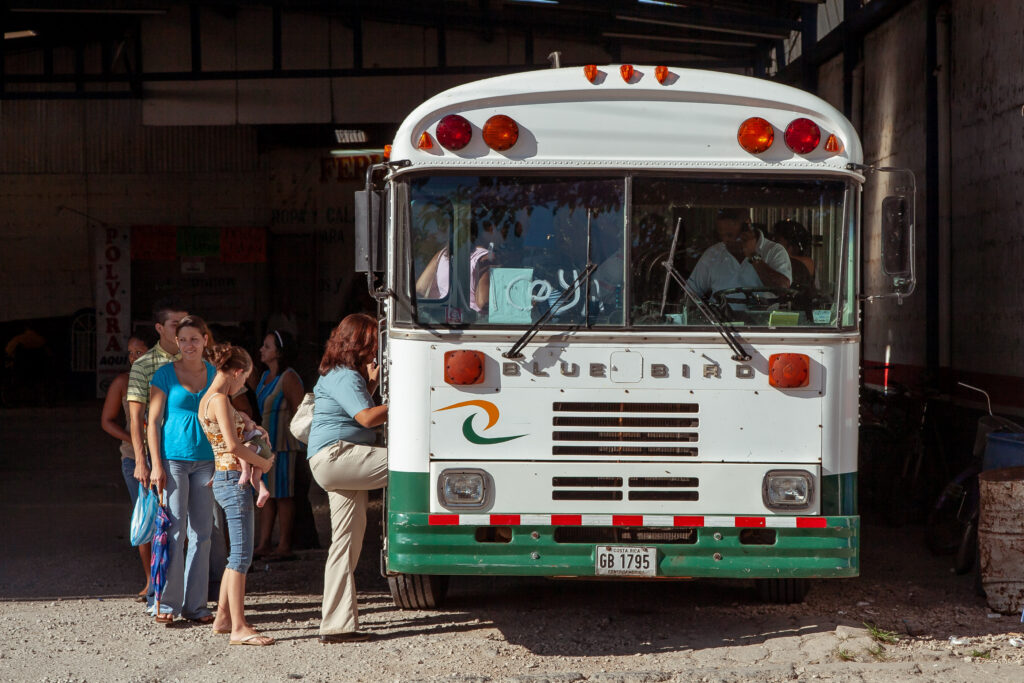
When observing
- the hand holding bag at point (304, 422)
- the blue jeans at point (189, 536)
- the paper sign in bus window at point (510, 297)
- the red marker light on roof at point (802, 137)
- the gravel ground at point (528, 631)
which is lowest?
the gravel ground at point (528, 631)

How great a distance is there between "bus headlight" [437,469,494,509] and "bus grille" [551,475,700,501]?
0.35m

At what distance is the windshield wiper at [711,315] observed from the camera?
5.97m

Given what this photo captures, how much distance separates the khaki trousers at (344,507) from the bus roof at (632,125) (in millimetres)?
1589

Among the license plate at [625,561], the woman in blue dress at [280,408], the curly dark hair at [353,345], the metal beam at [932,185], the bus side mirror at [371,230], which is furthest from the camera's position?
the metal beam at [932,185]

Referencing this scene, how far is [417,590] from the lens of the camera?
707cm

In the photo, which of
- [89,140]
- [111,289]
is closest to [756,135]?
[111,289]

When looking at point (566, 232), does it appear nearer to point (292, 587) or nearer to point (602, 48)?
point (292, 587)

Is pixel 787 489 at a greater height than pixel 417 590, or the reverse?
pixel 787 489

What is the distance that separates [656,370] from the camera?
600cm

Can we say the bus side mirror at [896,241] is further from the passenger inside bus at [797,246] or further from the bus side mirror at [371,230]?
the bus side mirror at [371,230]

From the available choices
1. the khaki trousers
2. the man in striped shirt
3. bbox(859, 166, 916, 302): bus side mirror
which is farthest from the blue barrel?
the man in striped shirt

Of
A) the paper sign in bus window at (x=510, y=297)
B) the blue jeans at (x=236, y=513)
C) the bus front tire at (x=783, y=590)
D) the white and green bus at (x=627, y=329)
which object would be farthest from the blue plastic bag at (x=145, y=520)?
the bus front tire at (x=783, y=590)

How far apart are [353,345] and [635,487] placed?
5.72 feet

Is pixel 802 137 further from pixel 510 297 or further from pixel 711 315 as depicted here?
pixel 510 297
